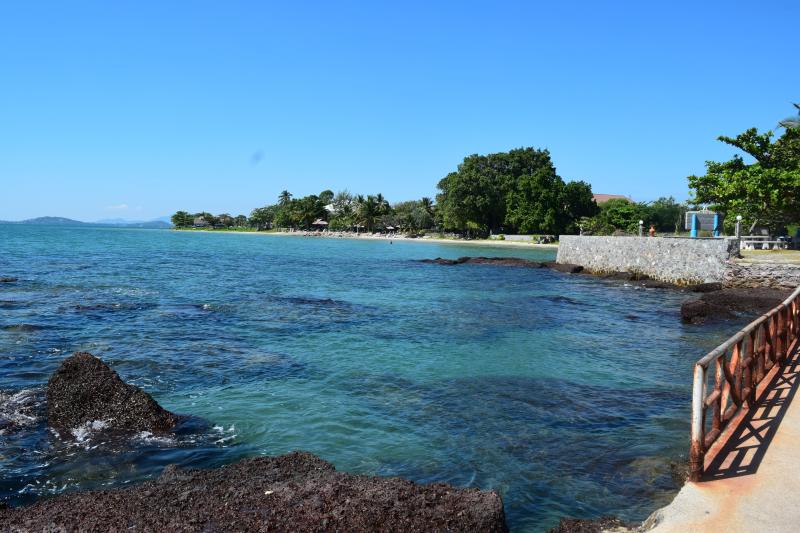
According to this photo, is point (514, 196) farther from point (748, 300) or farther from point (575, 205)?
point (748, 300)

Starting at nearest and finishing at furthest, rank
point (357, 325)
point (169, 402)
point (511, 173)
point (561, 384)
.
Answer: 1. point (169, 402)
2. point (561, 384)
3. point (357, 325)
4. point (511, 173)

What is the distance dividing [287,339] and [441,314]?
748cm

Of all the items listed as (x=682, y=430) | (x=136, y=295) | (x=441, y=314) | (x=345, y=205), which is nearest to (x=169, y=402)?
(x=682, y=430)

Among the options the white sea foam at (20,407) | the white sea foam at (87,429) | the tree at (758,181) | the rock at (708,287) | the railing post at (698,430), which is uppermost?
the tree at (758,181)

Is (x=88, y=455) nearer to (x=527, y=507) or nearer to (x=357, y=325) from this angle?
(x=527, y=507)

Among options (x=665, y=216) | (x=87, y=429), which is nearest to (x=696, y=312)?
(x=87, y=429)

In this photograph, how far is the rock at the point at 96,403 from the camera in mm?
7984

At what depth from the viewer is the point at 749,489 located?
5.30m

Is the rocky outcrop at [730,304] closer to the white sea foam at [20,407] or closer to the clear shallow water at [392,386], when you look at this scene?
the clear shallow water at [392,386]

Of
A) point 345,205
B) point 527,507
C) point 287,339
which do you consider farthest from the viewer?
point 345,205

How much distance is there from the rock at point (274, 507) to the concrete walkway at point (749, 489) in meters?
1.63

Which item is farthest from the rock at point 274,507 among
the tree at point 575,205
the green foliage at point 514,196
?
the tree at point 575,205

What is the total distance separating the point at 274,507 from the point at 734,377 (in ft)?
19.0

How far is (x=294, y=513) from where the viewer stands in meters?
4.89
